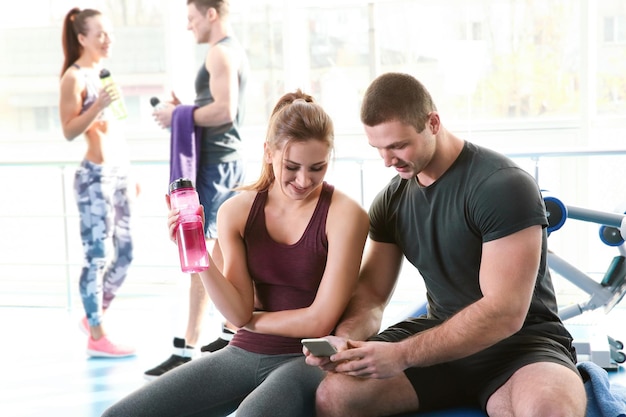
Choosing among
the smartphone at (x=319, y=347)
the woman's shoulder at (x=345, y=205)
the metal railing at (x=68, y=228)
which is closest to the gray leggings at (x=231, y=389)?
the smartphone at (x=319, y=347)

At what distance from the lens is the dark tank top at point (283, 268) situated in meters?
1.81

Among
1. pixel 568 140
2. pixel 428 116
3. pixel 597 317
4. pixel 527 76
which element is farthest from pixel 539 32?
pixel 428 116

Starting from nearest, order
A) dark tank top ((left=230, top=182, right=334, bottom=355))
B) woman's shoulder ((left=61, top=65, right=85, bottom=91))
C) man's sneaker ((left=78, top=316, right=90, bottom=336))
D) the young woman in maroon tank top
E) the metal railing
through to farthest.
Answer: the young woman in maroon tank top, dark tank top ((left=230, top=182, right=334, bottom=355)), woman's shoulder ((left=61, top=65, right=85, bottom=91)), man's sneaker ((left=78, top=316, right=90, bottom=336)), the metal railing

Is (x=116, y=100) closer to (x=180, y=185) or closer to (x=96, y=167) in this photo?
(x=96, y=167)

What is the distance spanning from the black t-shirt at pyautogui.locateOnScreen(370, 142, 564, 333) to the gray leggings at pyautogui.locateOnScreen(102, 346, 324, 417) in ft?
1.17

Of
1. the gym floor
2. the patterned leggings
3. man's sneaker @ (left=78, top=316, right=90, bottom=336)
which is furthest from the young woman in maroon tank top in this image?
man's sneaker @ (left=78, top=316, right=90, bottom=336)

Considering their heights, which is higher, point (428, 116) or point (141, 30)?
point (141, 30)

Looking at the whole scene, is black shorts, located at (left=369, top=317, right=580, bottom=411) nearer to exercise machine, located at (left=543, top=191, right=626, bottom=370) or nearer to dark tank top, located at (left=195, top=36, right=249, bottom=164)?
exercise machine, located at (left=543, top=191, right=626, bottom=370)

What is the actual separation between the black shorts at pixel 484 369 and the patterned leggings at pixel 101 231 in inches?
71.5

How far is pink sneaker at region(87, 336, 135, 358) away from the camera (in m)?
3.31

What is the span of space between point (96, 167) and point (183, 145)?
45 cm

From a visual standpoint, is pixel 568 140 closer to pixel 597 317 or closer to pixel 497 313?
pixel 597 317

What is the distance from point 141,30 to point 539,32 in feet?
7.82

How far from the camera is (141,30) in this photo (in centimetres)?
494
